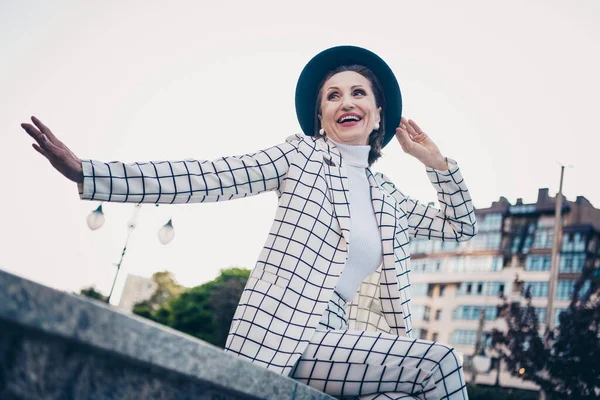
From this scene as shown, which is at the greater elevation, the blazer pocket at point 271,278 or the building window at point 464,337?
the building window at point 464,337

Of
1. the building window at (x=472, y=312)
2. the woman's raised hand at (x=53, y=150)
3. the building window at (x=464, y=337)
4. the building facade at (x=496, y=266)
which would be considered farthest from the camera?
the building window at (x=464, y=337)

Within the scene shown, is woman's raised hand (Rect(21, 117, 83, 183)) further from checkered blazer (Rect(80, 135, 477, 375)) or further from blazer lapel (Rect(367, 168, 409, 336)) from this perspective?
blazer lapel (Rect(367, 168, 409, 336))

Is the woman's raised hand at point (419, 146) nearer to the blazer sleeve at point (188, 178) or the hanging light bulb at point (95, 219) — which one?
the blazer sleeve at point (188, 178)

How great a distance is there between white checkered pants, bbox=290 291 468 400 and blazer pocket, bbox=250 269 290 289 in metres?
0.26

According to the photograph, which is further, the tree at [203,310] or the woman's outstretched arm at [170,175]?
the tree at [203,310]

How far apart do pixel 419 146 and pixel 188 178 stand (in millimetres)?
1598

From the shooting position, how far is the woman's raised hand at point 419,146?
3648 millimetres

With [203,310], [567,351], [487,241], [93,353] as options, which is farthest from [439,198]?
[487,241]

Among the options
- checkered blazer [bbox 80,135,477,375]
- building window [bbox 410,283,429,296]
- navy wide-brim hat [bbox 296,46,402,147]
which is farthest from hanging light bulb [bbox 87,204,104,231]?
building window [bbox 410,283,429,296]

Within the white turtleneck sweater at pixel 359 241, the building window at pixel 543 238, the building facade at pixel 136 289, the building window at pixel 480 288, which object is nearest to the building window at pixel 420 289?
the building window at pixel 480 288

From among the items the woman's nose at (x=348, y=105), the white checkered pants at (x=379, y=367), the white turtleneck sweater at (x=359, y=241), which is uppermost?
the woman's nose at (x=348, y=105)

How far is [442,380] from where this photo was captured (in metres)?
2.41

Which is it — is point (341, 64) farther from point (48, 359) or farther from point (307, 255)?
point (48, 359)

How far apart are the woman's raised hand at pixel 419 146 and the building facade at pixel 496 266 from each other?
187ft
